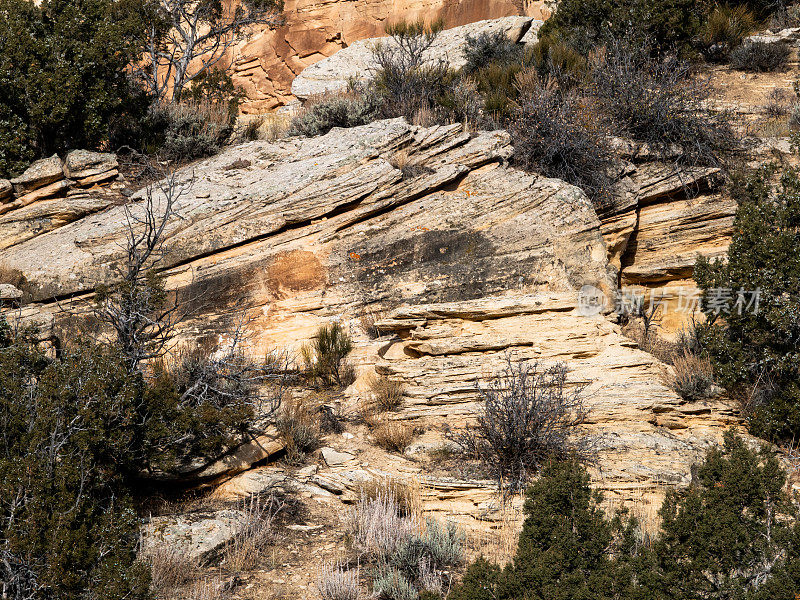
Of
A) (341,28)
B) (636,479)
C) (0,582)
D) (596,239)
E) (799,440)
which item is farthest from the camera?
(341,28)

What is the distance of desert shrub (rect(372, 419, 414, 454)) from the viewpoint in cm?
698

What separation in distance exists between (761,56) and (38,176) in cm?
1352

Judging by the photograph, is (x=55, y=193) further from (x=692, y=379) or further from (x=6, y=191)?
(x=692, y=379)

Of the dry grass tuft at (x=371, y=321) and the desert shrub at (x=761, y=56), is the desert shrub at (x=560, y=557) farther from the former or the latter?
the desert shrub at (x=761, y=56)

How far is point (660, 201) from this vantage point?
33.7 feet

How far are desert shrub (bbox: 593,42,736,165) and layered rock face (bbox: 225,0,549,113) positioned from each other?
8.49m

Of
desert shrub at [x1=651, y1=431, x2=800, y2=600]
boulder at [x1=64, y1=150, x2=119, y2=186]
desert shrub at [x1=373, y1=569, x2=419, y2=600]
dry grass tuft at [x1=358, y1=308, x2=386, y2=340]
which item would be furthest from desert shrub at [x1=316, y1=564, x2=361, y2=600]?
boulder at [x1=64, y1=150, x2=119, y2=186]

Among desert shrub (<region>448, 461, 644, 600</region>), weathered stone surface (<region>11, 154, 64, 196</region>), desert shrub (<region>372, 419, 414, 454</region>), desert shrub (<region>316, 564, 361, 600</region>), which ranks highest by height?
weathered stone surface (<region>11, 154, 64, 196</region>)

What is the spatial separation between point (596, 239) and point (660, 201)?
2.17m

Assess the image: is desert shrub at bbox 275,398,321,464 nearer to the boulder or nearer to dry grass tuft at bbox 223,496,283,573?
dry grass tuft at bbox 223,496,283,573

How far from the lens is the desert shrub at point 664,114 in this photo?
34.4 feet

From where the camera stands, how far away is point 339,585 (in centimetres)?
499

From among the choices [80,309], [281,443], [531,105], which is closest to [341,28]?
[531,105]

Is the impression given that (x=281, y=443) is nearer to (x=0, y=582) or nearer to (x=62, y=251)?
(x=0, y=582)
